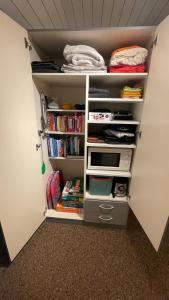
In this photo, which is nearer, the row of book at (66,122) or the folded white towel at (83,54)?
the folded white towel at (83,54)

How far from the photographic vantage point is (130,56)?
1120 millimetres

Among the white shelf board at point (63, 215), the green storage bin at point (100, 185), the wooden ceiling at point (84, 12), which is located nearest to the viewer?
the wooden ceiling at point (84, 12)

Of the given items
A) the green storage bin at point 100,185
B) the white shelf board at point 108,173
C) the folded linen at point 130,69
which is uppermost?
the folded linen at point 130,69

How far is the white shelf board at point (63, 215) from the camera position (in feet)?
5.48

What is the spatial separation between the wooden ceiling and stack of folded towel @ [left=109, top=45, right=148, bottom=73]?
0.39 m

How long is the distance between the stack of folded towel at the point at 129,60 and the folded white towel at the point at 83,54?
0.44ft

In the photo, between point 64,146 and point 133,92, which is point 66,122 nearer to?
point 64,146

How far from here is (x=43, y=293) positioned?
43.1 inches

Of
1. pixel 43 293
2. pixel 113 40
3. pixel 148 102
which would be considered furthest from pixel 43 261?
pixel 113 40

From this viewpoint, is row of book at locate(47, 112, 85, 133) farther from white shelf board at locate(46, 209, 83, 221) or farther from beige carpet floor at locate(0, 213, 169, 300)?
beige carpet floor at locate(0, 213, 169, 300)

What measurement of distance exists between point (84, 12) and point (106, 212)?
6.85 feet

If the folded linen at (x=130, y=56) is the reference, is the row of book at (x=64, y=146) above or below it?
below

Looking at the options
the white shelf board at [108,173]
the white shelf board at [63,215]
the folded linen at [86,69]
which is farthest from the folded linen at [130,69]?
the white shelf board at [63,215]

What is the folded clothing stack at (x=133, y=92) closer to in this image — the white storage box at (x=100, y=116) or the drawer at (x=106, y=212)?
the white storage box at (x=100, y=116)
